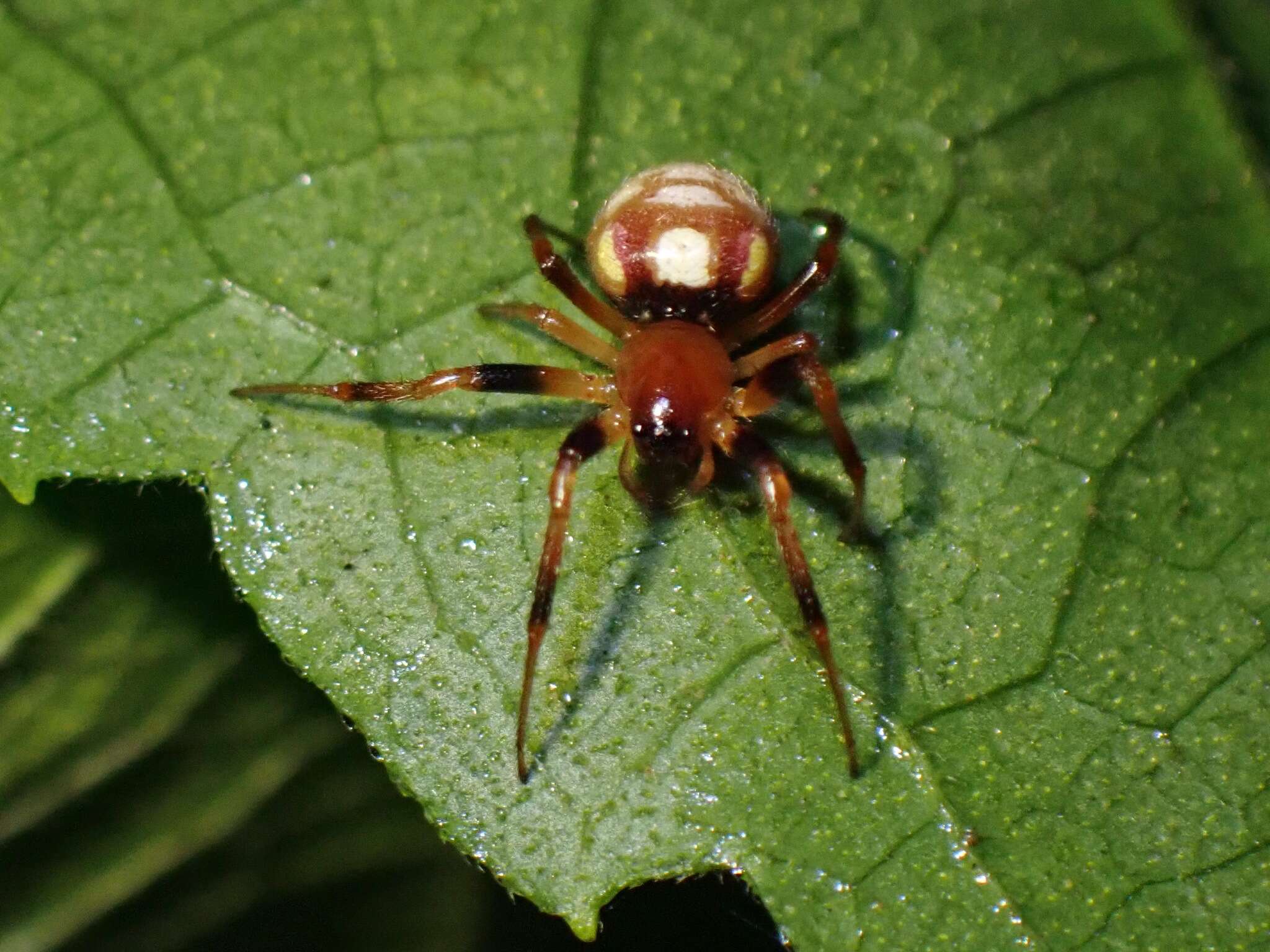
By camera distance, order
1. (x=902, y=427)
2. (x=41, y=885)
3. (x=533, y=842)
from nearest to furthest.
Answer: (x=533, y=842), (x=902, y=427), (x=41, y=885)

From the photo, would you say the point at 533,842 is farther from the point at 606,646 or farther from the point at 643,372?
the point at 643,372

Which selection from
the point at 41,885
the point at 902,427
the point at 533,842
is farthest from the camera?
the point at 41,885

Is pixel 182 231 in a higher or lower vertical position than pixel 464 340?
higher

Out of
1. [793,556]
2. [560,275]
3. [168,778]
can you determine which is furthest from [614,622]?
[168,778]

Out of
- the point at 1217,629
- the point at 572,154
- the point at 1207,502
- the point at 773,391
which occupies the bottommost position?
the point at 1217,629

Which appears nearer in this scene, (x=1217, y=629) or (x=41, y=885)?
(x=1217, y=629)

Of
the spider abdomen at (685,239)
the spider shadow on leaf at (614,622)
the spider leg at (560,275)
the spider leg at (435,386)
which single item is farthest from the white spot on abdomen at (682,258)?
the spider shadow on leaf at (614,622)

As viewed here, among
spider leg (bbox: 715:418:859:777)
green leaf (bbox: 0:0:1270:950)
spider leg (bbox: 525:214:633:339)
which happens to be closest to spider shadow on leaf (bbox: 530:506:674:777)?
green leaf (bbox: 0:0:1270:950)

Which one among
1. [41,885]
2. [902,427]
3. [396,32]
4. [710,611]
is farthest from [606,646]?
[41,885]
